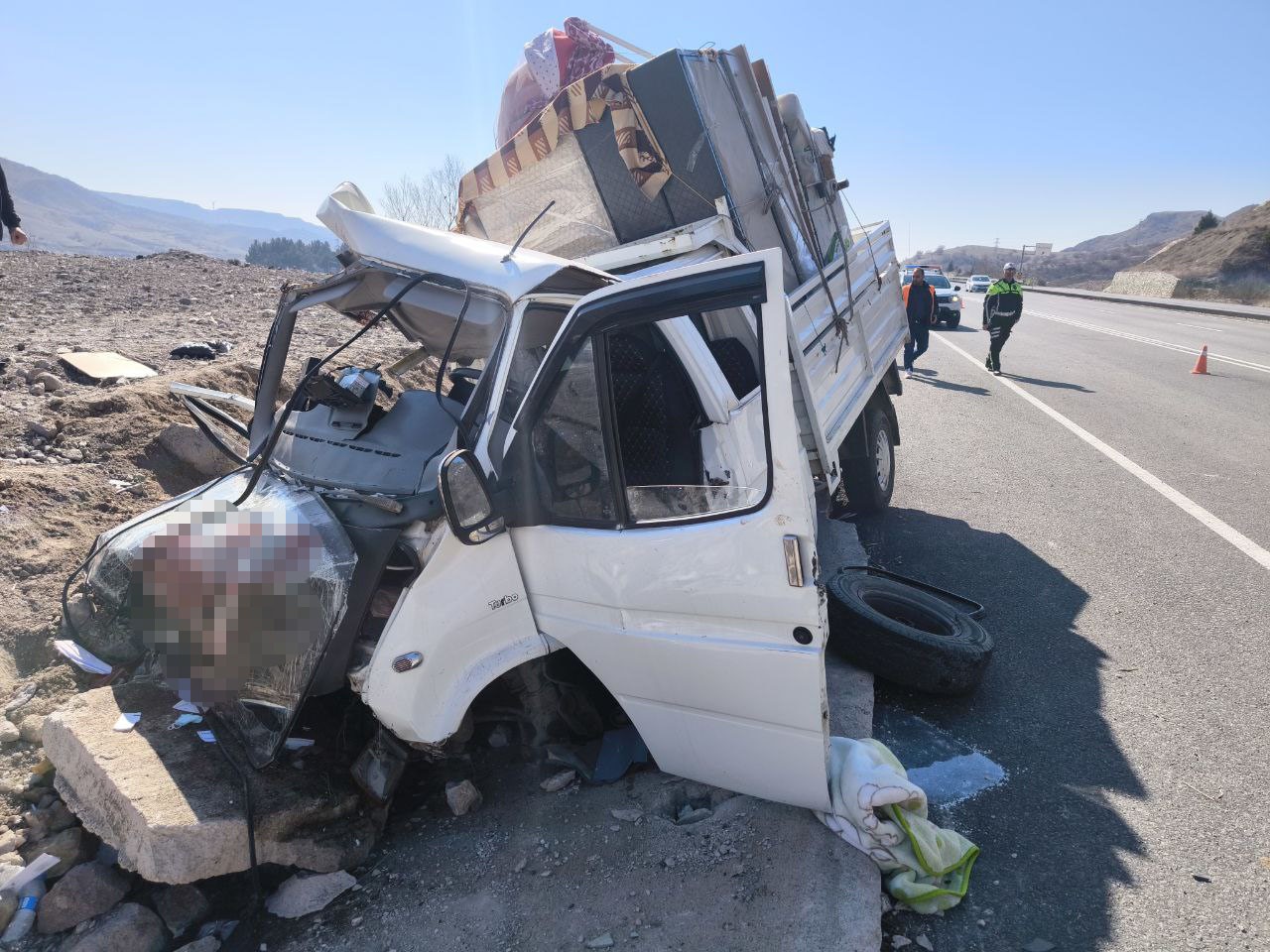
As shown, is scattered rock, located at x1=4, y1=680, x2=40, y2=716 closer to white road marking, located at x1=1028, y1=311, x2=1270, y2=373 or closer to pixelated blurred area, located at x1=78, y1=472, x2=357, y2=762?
pixelated blurred area, located at x1=78, y1=472, x2=357, y2=762

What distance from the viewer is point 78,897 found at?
274cm

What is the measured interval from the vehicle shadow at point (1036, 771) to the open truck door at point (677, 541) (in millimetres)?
662

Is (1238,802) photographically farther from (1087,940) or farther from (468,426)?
(468,426)

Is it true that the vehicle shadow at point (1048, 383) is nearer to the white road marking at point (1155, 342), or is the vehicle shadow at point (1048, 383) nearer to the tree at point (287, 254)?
the white road marking at point (1155, 342)

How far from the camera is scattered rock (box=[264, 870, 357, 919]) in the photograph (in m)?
2.80

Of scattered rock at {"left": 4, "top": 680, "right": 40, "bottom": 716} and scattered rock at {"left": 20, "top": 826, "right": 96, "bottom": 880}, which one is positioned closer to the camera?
scattered rock at {"left": 20, "top": 826, "right": 96, "bottom": 880}

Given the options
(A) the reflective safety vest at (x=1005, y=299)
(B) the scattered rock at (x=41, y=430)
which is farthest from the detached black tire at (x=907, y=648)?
(A) the reflective safety vest at (x=1005, y=299)

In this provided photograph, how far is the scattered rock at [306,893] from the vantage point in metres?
2.80

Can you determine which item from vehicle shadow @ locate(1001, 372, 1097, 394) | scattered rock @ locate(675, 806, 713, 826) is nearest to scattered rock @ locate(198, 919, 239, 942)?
scattered rock @ locate(675, 806, 713, 826)

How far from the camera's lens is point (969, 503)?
6.71m

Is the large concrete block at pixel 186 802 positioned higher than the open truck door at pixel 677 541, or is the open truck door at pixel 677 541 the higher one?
the open truck door at pixel 677 541

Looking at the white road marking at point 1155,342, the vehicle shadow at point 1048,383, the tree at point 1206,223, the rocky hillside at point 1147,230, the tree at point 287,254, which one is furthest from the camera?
the rocky hillside at point 1147,230

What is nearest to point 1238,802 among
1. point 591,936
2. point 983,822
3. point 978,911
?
point 983,822

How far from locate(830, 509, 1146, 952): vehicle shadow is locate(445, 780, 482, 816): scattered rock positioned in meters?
1.68
